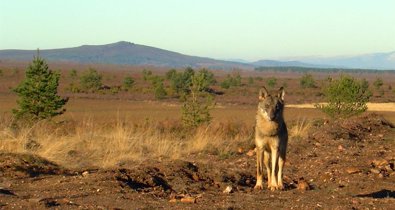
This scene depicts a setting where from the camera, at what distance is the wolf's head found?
9.59 m

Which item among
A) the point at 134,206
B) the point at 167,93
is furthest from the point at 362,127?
the point at 167,93

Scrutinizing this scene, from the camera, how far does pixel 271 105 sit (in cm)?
959

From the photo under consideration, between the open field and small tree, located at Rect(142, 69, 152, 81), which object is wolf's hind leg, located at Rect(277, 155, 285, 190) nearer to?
the open field

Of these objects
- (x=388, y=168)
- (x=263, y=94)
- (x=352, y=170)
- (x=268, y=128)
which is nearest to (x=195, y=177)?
(x=268, y=128)

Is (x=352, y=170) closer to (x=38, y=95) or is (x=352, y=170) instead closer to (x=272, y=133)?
(x=272, y=133)

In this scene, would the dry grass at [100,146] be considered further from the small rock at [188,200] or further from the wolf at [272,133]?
the small rock at [188,200]

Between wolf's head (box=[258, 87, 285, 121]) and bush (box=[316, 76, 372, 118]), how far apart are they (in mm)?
15358

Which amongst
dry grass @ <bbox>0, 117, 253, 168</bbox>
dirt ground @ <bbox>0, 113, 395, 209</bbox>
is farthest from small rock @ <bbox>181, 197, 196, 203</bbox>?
dry grass @ <bbox>0, 117, 253, 168</bbox>

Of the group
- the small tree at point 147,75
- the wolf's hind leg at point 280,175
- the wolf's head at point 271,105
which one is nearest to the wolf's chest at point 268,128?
the wolf's head at point 271,105

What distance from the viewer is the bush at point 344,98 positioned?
24.6 metres

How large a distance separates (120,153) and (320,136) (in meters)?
5.30

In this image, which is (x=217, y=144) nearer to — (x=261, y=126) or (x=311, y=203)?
(x=261, y=126)

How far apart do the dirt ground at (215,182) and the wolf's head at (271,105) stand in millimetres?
1152

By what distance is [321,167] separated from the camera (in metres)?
12.6
